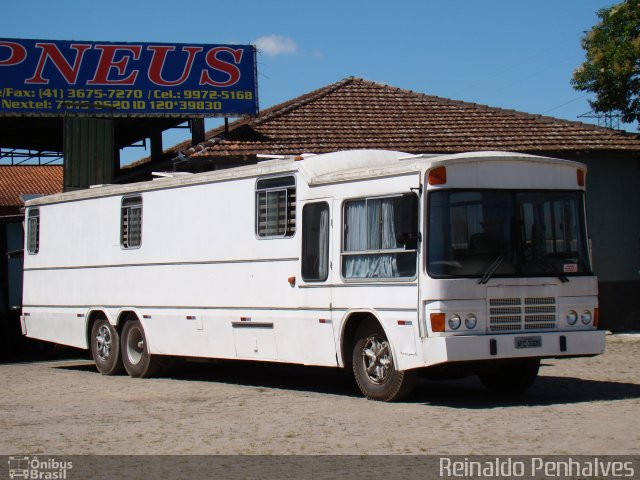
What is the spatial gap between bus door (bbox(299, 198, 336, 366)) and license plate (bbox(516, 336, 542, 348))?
234 centimetres

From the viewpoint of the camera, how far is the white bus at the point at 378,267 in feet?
38.8

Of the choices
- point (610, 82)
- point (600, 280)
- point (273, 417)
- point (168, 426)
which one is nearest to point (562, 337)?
point (273, 417)

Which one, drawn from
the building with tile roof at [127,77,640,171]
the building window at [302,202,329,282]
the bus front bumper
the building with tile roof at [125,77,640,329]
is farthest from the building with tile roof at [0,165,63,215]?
the bus front bumper

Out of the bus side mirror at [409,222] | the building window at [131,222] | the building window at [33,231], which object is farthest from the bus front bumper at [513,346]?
the building window at [33,231]

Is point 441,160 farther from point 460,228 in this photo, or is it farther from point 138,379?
point 138,379

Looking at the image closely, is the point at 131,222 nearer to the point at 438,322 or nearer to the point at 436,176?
the point at 436,176

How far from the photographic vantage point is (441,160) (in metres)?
11.9

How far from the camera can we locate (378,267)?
12.5m

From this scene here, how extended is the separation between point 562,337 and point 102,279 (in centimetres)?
854

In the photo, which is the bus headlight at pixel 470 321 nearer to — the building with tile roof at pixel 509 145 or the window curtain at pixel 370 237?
the window curtain at pixel 370 237

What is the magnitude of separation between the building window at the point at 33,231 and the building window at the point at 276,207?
23.3 ft

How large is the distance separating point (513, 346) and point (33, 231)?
37.1ft

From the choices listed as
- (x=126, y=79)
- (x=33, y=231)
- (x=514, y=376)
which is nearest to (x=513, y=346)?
(x=514, y=376)

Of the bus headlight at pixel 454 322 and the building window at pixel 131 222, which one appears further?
the building window at pixel 131 222
